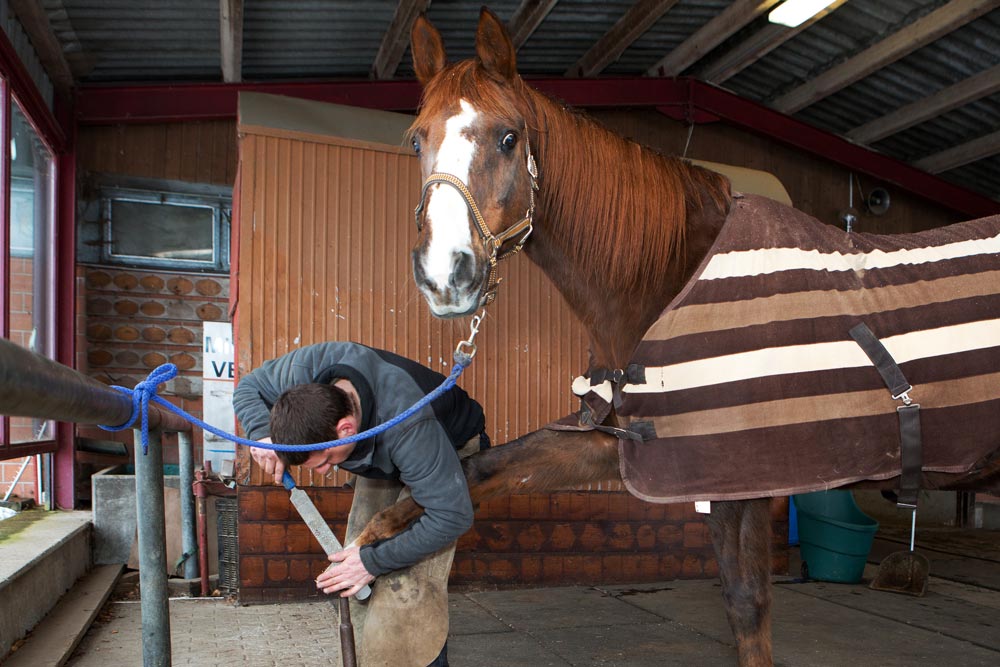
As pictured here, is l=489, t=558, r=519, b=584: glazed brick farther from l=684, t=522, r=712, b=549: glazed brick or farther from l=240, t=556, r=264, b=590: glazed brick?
l=240, t=556, r=264, b=590: glazed brick

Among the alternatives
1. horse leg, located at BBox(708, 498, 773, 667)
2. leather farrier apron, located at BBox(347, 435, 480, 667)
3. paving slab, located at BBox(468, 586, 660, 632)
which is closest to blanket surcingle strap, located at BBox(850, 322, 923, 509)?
horse leg, located at BBox(708, 498, 773, 667)

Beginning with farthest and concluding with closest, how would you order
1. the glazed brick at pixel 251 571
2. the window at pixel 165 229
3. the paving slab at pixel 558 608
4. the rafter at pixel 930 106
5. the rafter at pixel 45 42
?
the window at pixel 165 229, the rafter at pixel 930 106, the rafter at pixel 45 42, the glazed brick at pixel 251 571, the paving slab at pixel 558 608

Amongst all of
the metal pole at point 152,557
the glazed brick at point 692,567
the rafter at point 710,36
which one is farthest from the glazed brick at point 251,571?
the rafter at point 710,36

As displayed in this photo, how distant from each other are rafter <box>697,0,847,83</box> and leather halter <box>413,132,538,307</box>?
3.72 m

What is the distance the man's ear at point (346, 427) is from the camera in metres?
1.90

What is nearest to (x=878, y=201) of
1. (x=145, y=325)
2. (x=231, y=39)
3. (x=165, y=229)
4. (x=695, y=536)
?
(x=695, y=536)

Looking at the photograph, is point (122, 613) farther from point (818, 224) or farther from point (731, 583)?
point (818, 224)

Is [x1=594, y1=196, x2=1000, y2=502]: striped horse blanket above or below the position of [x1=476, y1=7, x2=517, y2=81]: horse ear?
below

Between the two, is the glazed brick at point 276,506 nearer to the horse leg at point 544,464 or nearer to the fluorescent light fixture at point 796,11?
the horse leg at point 544,464

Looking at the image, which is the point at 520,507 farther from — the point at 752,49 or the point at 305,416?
the point at 752,49

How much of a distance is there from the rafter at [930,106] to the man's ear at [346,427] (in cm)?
542

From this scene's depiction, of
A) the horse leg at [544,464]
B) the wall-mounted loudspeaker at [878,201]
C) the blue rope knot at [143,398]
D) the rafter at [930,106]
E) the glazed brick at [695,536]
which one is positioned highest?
the rafter at [930,106]

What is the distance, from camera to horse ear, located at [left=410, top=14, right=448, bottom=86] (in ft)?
6.82

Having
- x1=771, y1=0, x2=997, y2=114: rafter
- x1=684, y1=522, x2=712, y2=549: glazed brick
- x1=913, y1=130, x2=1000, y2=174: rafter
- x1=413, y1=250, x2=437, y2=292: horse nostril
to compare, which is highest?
x1=771, y1=0, x2=997, y2=114: rafter
